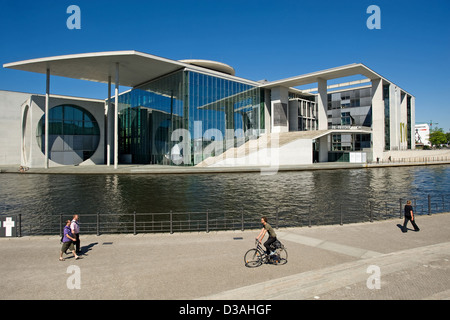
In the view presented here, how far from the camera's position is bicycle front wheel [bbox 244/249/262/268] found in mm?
8547

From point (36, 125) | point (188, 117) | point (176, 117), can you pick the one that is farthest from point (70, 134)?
point (188, 117)

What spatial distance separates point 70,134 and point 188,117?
23780 mm

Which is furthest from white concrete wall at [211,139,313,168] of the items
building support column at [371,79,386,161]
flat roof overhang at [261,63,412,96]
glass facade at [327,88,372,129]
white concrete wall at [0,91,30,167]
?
white concrete wall at [0,91,30,167]

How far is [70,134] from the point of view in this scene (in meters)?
55.8

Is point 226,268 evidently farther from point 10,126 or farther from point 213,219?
point 10,126

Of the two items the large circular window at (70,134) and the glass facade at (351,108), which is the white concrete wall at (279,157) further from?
the large circular window at (70,134)

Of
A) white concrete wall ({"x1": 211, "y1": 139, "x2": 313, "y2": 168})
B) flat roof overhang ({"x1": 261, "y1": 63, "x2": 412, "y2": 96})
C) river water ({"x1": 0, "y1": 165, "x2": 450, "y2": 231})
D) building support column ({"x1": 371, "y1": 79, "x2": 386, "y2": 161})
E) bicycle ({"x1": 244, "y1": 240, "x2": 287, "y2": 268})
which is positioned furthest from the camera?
building support column ({"x1": 371, "y1": 79, "x2": 386, "y2": 161})

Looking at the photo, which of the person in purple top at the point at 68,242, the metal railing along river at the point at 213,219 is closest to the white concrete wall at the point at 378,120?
the metal railing along river at the point at 213,219

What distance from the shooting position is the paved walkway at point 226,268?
6750 mm

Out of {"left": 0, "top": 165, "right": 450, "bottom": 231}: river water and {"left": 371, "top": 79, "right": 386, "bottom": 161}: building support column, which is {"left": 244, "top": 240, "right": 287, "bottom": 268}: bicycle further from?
{"left": 371, "top": 79, "right": 386, "bottom": 161}: building support column

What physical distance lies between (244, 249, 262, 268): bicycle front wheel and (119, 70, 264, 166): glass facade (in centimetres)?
4126

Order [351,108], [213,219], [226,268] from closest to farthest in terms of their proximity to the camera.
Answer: [226,268]
[213,219]
[351,108]

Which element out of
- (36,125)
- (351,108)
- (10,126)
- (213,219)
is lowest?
(213,219)
